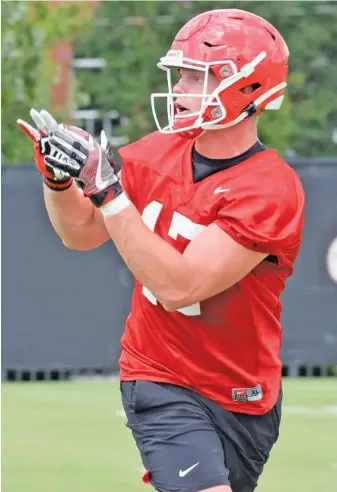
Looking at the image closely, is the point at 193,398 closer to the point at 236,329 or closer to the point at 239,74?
the point at 236,329

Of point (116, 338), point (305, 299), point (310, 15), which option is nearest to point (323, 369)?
point (305, 299)

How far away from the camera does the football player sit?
13.2 ft

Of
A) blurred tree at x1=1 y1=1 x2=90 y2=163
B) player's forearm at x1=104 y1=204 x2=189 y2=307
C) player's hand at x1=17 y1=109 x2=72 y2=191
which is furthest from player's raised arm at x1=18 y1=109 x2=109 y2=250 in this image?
blurred tree at x1=1 y1=1 x2=90 y2=163

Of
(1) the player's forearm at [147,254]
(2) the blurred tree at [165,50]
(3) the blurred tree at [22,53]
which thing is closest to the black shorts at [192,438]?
(1) the player's forearm at [147,254]

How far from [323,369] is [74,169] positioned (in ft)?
24.1

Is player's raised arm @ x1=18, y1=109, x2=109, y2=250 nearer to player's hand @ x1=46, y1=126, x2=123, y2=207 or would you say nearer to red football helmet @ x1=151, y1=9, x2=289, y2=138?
player's hand @ x1=46, y1=126, x2=123, y2=207

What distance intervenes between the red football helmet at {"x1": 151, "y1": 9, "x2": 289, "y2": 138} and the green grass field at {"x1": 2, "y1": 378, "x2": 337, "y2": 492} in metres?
3.13

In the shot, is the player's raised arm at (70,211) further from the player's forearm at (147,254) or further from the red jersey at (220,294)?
the player's forearm at (147,254)

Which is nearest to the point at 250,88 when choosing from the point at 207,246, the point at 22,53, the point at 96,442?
the point at 207,246

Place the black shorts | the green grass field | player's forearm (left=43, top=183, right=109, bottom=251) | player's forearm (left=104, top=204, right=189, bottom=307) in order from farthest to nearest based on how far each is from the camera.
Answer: the green grass field < player's forearm (left=43, top=183, right=109, bottom=251) < the black shorts < player's forearm (left=104, top=204, right=189, bottom=307)

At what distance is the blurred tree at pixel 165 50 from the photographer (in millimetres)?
27047

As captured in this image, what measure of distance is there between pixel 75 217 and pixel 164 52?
22.7 meters

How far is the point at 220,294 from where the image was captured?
420 centimetres

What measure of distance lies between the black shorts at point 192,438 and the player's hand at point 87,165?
2.45 ft
